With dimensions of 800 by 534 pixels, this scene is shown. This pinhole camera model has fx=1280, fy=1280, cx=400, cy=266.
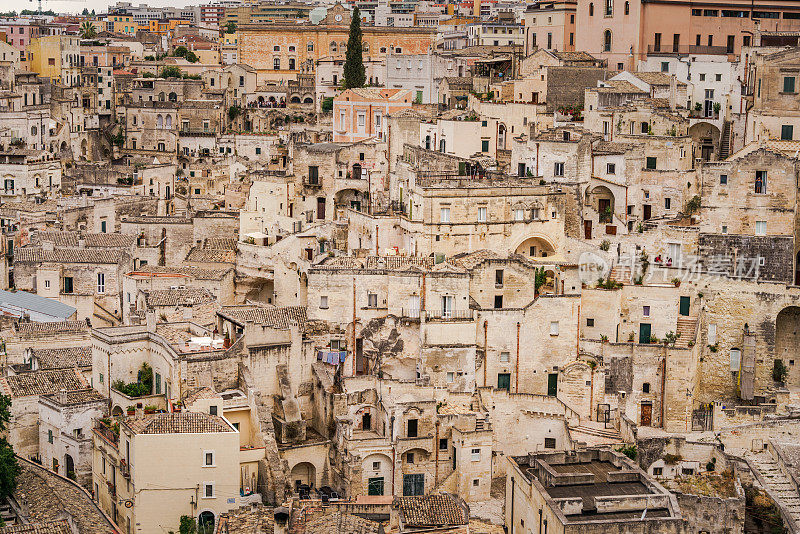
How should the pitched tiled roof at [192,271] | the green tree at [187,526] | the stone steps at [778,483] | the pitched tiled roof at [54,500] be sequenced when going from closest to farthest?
the pitched tiled roof at [54,500] → the green tree at [187,526] → the stone steps at [778,483] → the pitched tiled roof at [192,271]

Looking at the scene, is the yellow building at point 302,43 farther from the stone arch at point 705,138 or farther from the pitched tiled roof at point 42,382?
the pitched tiled roof at point 42,382

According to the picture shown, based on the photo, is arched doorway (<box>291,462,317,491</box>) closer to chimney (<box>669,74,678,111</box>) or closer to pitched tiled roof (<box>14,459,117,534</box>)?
pitched tiled roof (<box>14,459,117,534</box>)

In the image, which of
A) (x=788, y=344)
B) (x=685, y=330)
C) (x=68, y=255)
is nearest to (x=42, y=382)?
(x=68, y=255)

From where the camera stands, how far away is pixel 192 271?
64250 millimetres

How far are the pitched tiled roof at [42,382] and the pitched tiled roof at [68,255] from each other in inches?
455

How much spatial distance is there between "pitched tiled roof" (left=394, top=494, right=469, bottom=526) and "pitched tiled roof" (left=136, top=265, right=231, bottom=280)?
74.2ft

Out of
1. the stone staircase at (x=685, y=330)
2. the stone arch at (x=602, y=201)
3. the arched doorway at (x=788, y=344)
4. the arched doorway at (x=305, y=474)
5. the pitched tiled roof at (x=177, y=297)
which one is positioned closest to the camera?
the arched doorway at (x=305, y=474)

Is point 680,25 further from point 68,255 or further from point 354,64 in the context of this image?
point 68,255

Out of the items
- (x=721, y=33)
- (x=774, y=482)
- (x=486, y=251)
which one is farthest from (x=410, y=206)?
(x=721, y=33)

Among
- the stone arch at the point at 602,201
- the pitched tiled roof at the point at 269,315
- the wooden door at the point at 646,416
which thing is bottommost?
the wooden door at the point at 646,416

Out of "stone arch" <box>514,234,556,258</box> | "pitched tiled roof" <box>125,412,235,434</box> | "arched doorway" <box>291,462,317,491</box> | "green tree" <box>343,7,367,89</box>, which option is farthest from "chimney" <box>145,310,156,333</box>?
"green tree" <box>343,7,367,89</box>

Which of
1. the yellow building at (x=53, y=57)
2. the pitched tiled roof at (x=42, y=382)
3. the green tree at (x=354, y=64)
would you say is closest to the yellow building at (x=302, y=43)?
the yellow building at (x=53, y=57)

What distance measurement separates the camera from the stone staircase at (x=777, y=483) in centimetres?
4750

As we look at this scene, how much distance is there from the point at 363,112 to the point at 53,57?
45.7m
